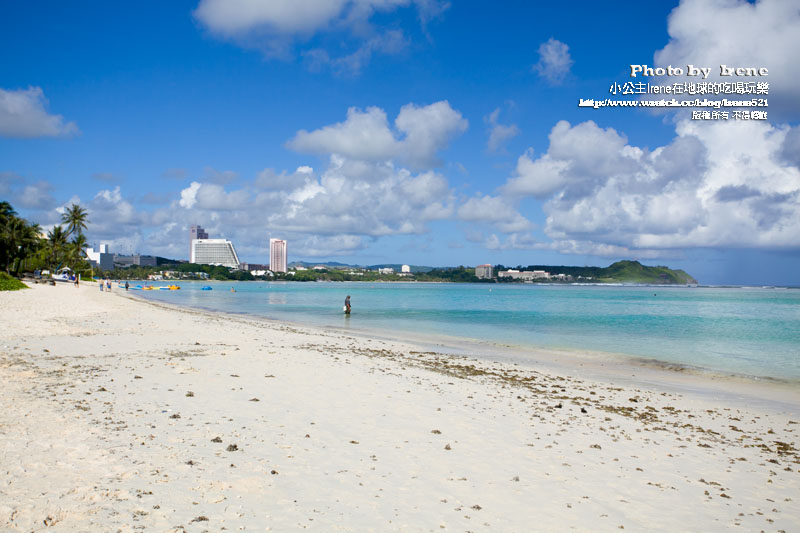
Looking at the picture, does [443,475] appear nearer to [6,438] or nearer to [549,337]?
[6,438]

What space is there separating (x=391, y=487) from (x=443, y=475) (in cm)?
81

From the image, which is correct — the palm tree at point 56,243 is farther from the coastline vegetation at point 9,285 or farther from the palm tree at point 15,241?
the coastline vegetation at point 9,285

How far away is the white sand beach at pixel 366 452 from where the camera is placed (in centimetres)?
497

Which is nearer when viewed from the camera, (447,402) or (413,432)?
(413,432)

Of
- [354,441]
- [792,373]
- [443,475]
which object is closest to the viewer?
[443,475]

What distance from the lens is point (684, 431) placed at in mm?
9117

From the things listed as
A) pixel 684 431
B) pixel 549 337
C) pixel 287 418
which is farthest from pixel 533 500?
pixel 549 337

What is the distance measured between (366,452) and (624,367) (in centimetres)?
1523

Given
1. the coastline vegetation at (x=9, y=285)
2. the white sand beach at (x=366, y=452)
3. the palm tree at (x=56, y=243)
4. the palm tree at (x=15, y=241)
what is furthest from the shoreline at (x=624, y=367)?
the palm tree at (x=56, y=243)

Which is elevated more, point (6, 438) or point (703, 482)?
point (6, 438)

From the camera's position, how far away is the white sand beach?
196 inches

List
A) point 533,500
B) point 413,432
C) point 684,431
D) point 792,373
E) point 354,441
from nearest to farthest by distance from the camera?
point 533,500 < point 354,441 < point 413,432 < point 684,431 < point 792,373

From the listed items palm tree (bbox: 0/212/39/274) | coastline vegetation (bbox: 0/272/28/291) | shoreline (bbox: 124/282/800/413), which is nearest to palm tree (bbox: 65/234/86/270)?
palm tree (bbox: 0/212/39/274)

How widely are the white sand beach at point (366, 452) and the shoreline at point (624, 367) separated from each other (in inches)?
75.5
